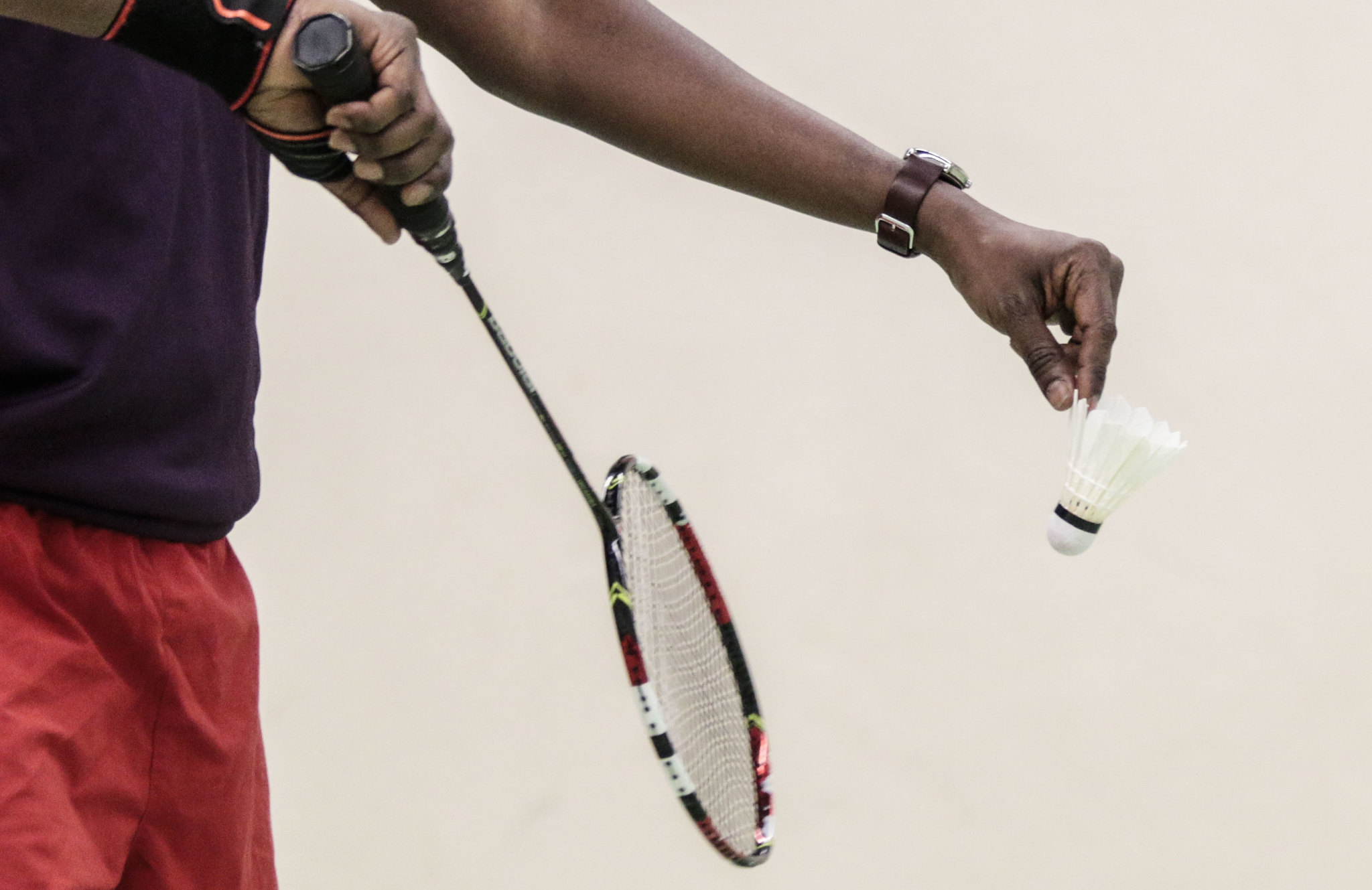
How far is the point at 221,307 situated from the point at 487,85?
0.27m

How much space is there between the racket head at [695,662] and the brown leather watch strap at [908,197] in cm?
29

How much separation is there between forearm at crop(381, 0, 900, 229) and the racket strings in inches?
11.1

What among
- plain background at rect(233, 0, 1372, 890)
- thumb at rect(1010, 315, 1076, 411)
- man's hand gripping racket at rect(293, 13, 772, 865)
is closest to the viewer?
thumb at rect(1010, 315, 1076, 411)

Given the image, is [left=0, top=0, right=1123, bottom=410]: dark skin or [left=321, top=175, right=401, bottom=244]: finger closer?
[left=321, top=175, right=401, bottom=244]: finger

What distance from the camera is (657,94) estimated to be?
38.2 inches

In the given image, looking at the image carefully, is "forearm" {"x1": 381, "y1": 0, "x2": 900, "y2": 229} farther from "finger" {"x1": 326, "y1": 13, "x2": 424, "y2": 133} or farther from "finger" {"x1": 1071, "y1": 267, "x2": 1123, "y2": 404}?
"finger" {"x1": 326, "y1": 13, "x2": 424, "y2": 133}

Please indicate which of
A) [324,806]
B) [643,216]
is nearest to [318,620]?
[324,806]

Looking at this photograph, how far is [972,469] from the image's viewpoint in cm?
210

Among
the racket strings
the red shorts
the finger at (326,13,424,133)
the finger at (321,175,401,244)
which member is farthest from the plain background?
the finger at (326,13,424,133)

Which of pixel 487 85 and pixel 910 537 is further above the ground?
pixel 487 85

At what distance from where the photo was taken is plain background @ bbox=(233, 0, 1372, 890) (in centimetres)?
199

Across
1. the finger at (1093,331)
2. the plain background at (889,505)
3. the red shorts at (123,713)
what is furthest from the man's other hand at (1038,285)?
the plain background at (889,505)

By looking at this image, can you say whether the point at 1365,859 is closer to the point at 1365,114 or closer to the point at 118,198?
the point at 1365,114

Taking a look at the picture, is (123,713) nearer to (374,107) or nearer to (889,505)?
(374,107)
